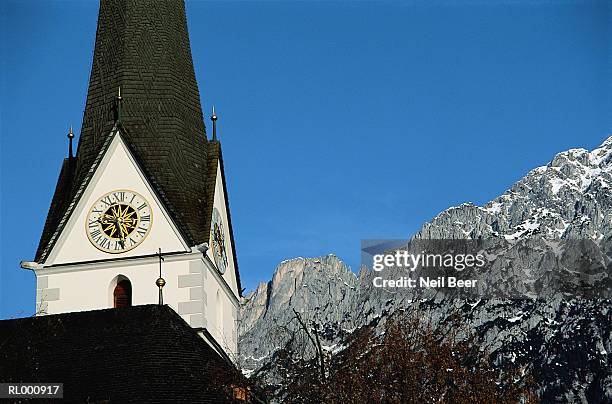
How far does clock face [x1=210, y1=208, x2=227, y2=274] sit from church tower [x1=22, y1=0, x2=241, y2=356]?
51mm

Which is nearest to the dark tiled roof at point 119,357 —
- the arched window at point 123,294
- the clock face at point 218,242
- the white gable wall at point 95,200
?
the arched window at point 123,294

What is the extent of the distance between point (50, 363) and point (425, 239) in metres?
166

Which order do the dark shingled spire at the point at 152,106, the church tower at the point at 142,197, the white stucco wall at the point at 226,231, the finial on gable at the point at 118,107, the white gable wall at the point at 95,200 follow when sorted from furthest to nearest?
1. the white stucco wall at the point at 226,231
2. the finial on gable at the point at 118,107
3. the dark shingled spire at the point at 152,106
4. the white gable wall at the point at 95,200
5. the church tower at the point at 142,197

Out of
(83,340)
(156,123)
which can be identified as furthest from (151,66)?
(83,340)

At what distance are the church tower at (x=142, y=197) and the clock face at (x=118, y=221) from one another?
0.08ft

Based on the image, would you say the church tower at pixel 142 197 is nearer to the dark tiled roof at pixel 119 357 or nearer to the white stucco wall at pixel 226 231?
the white stucco wall at pixel 226 231

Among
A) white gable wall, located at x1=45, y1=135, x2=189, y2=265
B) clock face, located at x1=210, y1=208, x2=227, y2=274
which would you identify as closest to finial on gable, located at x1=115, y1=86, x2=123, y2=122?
white gable wall, located at x1=45, y1=135, x2=189, y2=265

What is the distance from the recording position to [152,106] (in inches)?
1556

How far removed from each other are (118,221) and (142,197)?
86 centimetres

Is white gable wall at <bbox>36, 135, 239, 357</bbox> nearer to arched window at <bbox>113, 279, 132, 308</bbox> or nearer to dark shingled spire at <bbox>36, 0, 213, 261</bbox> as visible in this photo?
arched window at <bbox>113, 279, 132, 308</bbox>

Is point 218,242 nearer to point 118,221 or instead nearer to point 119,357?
point 118,221

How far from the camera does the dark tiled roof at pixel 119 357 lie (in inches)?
1159

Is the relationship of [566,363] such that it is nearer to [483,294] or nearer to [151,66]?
[483,294]

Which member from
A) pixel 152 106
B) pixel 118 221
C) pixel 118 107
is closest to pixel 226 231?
pixel 118 221
